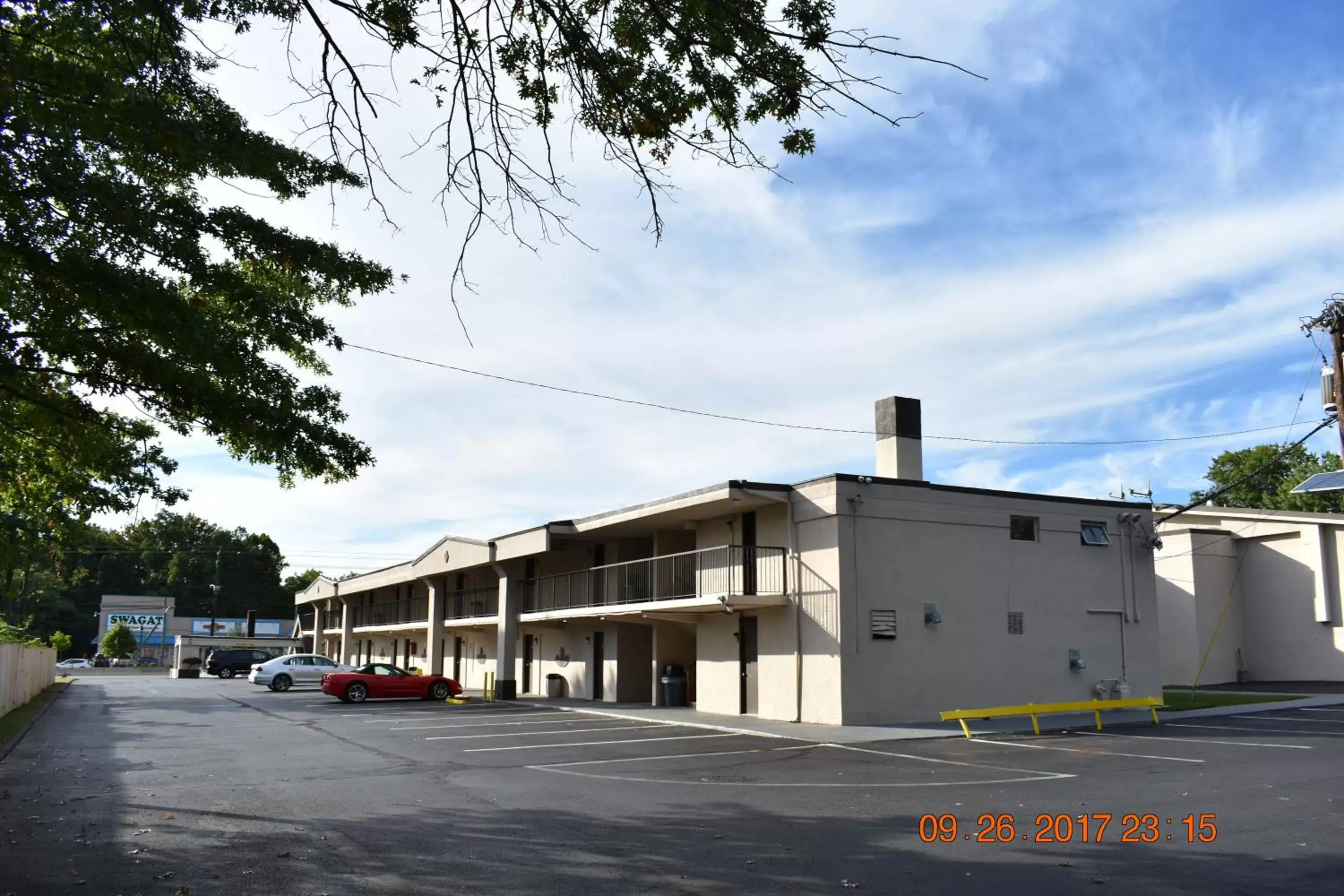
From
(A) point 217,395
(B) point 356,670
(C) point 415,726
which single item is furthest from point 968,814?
(B) point 356,670

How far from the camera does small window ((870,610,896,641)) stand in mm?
21719

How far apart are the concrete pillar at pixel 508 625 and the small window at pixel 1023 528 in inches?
653

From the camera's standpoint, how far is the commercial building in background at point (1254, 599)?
32062mm

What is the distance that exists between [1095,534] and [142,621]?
87.4m

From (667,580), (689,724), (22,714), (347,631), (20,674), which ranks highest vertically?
(667,580)

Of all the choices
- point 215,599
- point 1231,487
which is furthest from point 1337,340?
point 215,599

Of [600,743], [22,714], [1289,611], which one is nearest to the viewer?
[600,743]

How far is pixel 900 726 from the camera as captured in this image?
69.3ft

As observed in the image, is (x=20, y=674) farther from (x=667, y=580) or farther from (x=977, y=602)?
(x=977, y=602)

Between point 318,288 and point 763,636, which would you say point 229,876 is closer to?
point 318,288

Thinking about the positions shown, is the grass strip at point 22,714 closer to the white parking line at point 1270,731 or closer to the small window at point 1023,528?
the small window at point 1023,528

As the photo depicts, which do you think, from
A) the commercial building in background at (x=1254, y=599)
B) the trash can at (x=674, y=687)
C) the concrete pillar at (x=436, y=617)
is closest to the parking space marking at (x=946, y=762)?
the trash can at (x=674, y=687)

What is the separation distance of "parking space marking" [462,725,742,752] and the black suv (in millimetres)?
43480

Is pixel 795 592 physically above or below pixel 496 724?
above
